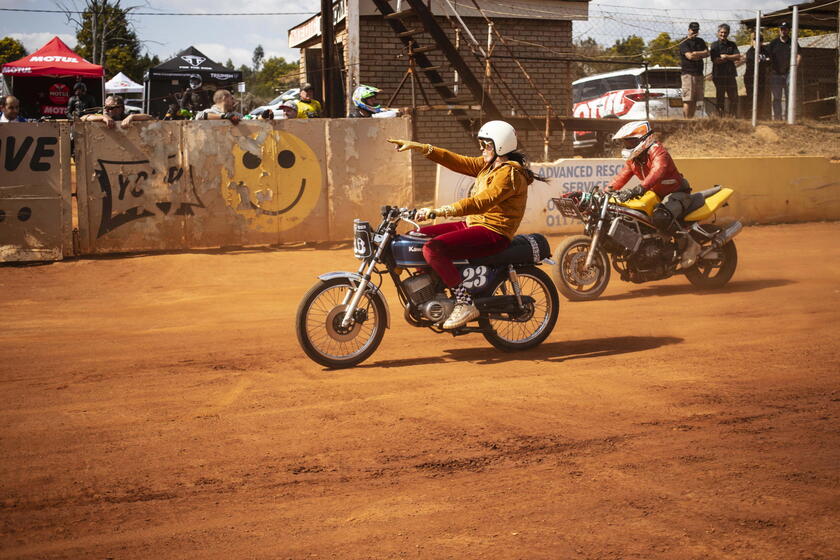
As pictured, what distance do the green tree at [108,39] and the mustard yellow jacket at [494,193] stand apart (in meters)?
33.4

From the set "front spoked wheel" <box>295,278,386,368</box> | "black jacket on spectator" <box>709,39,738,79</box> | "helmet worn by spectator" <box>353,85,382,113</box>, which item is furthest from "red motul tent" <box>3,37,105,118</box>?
"front spoked wheel" <box>295,278,386,368</box>

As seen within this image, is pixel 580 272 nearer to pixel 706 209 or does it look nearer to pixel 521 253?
pixel 706 209

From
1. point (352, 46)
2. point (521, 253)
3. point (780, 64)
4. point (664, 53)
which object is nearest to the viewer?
point (521, 253)

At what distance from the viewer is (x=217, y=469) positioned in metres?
4.91

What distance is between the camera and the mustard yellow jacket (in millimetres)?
7273

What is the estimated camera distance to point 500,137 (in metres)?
7.39

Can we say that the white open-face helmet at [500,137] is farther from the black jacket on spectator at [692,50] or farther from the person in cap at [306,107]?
the black jacket on spectator at [692,50]

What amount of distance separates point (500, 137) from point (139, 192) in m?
7.82

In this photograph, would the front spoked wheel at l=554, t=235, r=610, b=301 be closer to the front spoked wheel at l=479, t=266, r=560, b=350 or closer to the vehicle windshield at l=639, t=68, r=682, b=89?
the front spoked wheel at l=479, t=266, r=560, b=350

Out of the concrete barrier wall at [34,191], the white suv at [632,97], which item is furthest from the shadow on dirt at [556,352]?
the white suv at [632,97]

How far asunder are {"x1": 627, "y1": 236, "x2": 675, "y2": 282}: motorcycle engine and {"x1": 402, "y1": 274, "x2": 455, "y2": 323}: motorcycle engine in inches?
148

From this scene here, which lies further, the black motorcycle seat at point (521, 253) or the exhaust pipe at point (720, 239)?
the exhaust pipe at point (720, 239)

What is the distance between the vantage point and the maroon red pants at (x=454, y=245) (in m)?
7.27

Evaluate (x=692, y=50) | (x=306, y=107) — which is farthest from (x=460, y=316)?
(x=692, y=50)
